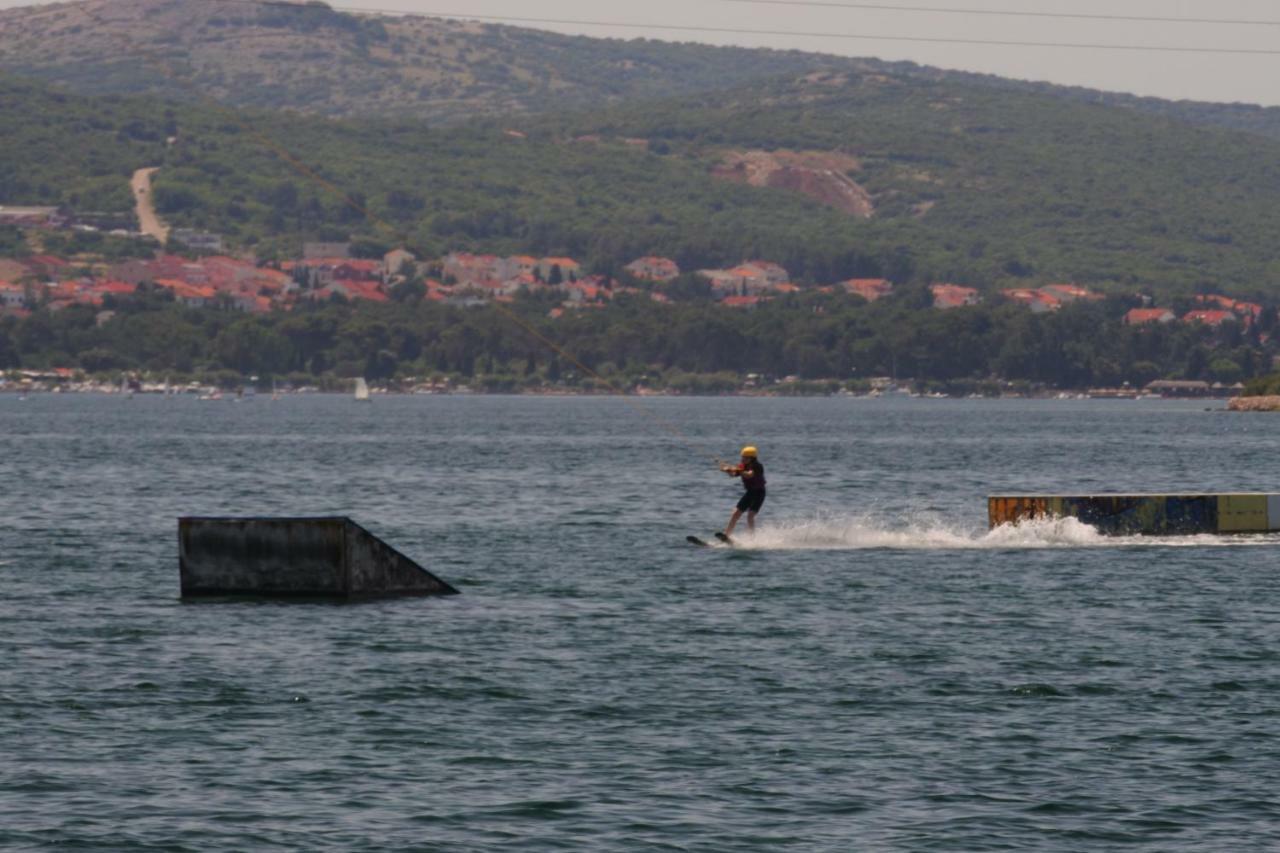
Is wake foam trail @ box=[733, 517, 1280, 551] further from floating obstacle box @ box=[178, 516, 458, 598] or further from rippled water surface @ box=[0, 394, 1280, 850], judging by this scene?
floating obstacle box @ box=[178, 516, 458, 598]

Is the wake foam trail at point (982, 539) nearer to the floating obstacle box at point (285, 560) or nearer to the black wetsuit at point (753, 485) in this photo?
the black wetsuit at point (753, 485)

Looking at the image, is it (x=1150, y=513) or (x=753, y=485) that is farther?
(x=1150, y=513)

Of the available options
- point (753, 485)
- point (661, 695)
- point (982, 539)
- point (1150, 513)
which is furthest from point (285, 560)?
point (1150, 513)

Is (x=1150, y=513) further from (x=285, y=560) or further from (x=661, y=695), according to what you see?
(x=661, y=695)

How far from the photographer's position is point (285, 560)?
1406 inches

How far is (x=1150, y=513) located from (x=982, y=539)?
365 centimetres

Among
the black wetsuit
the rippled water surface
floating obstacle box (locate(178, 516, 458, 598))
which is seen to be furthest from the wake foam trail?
floating obstacle box (locate(178, 516, 458, 598))

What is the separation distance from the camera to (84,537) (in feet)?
172

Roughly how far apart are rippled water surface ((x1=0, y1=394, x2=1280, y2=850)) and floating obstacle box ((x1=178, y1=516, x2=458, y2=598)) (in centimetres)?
60

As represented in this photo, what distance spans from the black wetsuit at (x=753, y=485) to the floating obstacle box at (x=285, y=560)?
847 centimetres

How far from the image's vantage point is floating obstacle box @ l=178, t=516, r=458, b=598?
3550 cm

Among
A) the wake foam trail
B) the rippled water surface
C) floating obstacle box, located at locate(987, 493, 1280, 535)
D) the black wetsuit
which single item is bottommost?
the rippled water surface

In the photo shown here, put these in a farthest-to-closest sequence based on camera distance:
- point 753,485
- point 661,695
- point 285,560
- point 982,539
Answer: point 982,539
point 753,485
point 285,560
point 661,695

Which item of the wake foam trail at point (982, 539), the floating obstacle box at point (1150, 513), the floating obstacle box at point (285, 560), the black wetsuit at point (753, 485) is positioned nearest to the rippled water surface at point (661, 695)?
the wake foam trail at point (982, 539)
